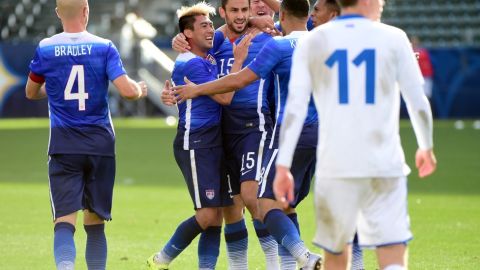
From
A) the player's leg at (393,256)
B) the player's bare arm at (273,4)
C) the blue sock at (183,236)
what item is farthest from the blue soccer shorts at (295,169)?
the player's leg at (393,256)

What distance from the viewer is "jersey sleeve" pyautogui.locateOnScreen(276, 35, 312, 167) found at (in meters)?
6.41

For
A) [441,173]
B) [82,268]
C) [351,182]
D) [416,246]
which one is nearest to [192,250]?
[82,268]

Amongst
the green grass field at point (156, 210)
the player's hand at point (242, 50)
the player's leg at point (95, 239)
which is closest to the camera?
the player's leg at point (95, 239)

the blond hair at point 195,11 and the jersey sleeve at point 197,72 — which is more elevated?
the blond hair at point 195,11

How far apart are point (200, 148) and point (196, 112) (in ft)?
0.97

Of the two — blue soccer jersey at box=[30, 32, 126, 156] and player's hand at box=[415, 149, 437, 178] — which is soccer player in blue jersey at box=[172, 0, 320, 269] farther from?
player's hand at box=[415, 149, 437, 178]

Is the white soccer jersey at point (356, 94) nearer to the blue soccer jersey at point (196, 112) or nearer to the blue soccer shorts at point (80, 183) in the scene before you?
the blue soccer shorts at point (80, 183)

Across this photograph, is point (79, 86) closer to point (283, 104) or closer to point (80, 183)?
point (80, 183)

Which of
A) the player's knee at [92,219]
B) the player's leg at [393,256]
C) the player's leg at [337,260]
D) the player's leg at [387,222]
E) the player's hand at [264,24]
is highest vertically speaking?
the player's hand at [264,24]

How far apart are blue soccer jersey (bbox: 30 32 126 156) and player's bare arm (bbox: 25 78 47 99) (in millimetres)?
103

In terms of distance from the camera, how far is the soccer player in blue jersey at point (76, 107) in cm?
830

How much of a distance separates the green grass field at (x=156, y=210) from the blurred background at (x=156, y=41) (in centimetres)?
997

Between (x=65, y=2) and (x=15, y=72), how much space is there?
2862 centimetres

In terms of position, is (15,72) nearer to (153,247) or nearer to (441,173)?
(441,173)
